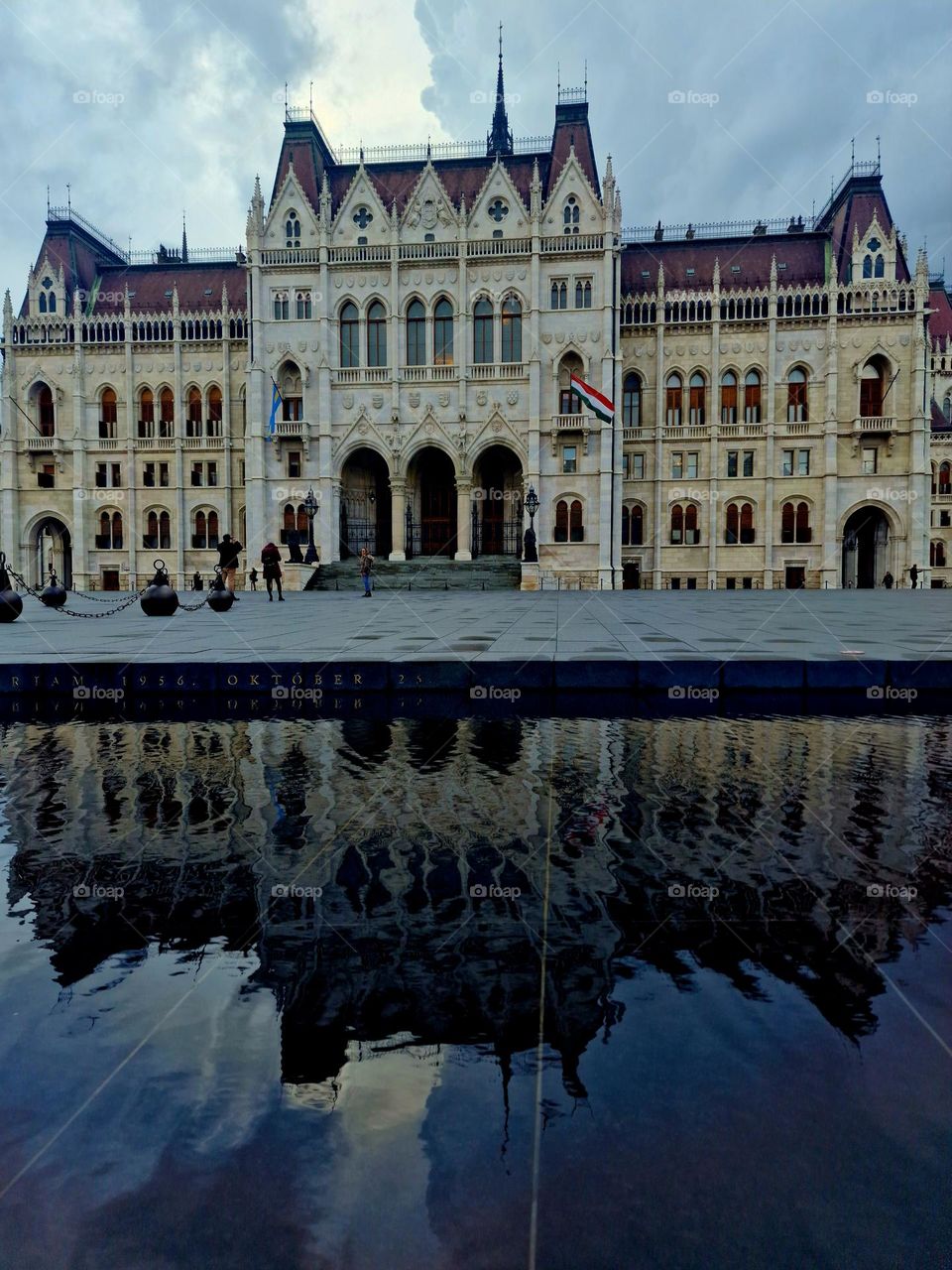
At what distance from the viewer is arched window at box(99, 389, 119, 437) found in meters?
48.0

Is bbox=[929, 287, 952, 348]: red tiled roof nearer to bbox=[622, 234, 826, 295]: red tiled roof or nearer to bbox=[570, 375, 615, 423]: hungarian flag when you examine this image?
bbox=[622, 234, 826, 295]: red tiled roof

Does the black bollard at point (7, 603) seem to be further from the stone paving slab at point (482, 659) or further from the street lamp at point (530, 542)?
the street lamp at point (530, 542)

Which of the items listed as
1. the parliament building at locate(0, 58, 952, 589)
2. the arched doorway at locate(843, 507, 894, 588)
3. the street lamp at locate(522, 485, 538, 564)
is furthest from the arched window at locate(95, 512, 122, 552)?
→ the arched doorway at locate(843, 507, 894, 588)

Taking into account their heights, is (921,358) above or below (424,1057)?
above

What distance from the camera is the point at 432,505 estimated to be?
45.6 meters

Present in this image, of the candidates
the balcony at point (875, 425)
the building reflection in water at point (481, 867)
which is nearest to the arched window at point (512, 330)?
the balcony at point (875, 425)

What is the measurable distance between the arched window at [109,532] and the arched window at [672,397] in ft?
107

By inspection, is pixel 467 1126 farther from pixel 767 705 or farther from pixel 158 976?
pixel 767 705

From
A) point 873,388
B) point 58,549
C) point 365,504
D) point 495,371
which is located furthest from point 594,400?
point 58,549

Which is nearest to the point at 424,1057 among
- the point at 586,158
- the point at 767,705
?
the point at 767,705

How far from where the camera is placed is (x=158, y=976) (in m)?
2.49

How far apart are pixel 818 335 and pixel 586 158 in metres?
15.8

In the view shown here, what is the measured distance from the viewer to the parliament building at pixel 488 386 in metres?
41.3

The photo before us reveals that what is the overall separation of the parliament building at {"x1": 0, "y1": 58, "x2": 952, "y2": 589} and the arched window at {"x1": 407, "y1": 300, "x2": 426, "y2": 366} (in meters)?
A: 0.14
